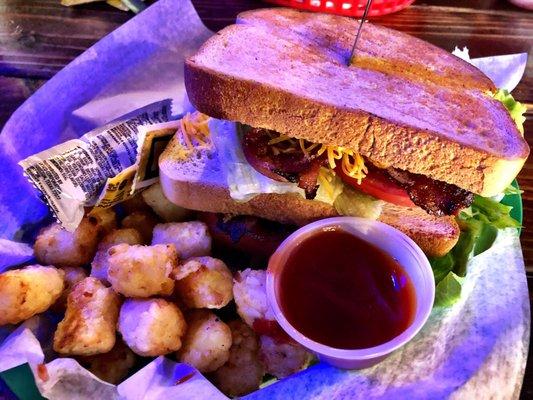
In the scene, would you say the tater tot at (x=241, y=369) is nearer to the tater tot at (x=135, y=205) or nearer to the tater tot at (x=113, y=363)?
the tater tot at (x=113, y=363)

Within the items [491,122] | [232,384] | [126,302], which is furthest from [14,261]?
[491,122]

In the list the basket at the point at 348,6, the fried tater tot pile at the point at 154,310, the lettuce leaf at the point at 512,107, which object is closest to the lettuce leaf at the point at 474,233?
the lettuce leaf at the point at 512,107

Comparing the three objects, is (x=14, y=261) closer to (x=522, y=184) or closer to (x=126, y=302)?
(x=126, y=302)

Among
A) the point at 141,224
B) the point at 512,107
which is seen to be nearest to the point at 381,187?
the point at 512,107

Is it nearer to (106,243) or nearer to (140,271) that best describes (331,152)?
(140,271)

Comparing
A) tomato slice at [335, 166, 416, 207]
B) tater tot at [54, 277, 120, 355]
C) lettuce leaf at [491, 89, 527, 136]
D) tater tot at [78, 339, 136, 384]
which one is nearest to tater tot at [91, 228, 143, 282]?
tater tot at [54, 277, 120, 355]

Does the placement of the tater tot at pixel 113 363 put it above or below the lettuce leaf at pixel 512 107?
below
